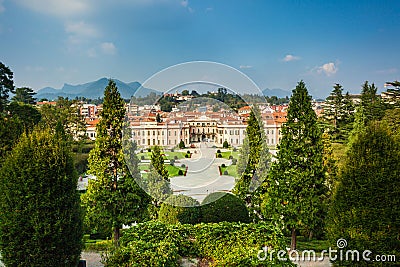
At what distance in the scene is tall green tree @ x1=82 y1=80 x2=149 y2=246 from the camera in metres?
9.25

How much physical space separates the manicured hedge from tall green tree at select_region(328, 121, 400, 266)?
126 cm

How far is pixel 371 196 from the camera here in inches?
218

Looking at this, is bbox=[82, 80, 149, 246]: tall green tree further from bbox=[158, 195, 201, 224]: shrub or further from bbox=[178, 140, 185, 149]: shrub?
bbox=[178, 140, 185, 149]: shrub

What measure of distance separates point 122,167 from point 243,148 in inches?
194

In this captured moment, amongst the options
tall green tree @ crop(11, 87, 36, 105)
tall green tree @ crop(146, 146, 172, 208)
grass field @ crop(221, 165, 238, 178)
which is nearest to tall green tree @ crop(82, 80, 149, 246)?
tall green tree @ crop(146, 146, 172, 208)

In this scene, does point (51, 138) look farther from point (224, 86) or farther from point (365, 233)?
point (365, 233)

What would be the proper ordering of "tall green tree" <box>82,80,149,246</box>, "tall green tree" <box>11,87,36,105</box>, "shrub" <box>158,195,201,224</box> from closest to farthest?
"shrub" <box>158,195,201,224</box>
"tall green tree" <box>82,80,149,246</box>
"tall green tree" <box>11,87,36,105</box>

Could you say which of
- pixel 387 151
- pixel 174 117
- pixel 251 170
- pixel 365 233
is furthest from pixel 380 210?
pixel 174 117

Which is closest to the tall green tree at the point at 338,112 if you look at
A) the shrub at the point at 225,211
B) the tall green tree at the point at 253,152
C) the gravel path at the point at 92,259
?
the shrub at the point at 225,211

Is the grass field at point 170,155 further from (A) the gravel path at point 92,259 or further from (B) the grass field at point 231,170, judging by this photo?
(A) the gravel path at point 92,259

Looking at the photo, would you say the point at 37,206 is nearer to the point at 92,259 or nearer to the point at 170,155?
the point at 170,155

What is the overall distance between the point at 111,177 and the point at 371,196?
6.74m

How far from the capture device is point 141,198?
9.76 metres

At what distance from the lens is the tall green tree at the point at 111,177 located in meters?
9.25
